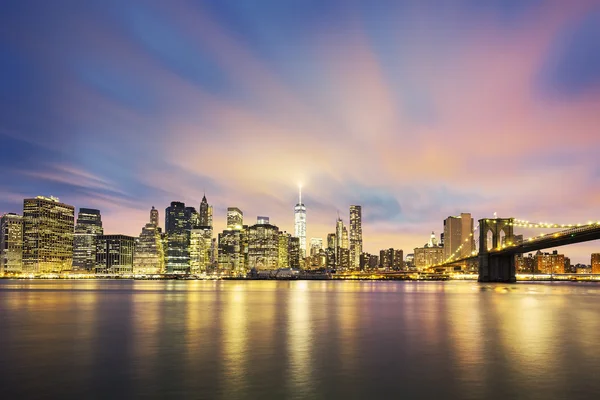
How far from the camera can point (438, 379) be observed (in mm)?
22406

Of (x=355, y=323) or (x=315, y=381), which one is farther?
(x=355, y=323)

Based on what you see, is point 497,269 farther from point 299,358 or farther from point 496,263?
point 299,358

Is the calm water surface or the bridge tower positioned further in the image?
the bridge tower

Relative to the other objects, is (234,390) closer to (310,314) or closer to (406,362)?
(406,362)

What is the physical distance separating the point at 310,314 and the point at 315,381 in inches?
1307

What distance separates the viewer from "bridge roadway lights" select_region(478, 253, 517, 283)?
153750 millimetres

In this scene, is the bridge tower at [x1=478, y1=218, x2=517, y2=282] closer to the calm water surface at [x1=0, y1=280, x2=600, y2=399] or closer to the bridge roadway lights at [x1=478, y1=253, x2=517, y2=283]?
the bridge roadway lights at [x1=478, y1=253, x2=517, y2=283]

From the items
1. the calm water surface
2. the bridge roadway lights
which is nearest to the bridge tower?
the bridge roadway lights

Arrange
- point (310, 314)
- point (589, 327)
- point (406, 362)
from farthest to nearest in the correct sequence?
point (310, 314), point (589, 327), point (406, 362)

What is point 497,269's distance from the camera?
15538 cm

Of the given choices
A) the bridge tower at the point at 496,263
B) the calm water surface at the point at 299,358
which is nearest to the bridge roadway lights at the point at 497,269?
the bridge tower at the point at 496,263

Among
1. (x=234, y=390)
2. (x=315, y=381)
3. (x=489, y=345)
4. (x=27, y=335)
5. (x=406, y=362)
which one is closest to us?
(x=234, y=390)

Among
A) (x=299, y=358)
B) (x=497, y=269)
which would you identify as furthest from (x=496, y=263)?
(x=299, y=358)

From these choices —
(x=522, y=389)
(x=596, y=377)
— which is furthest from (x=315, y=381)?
(x=596, y=377)
